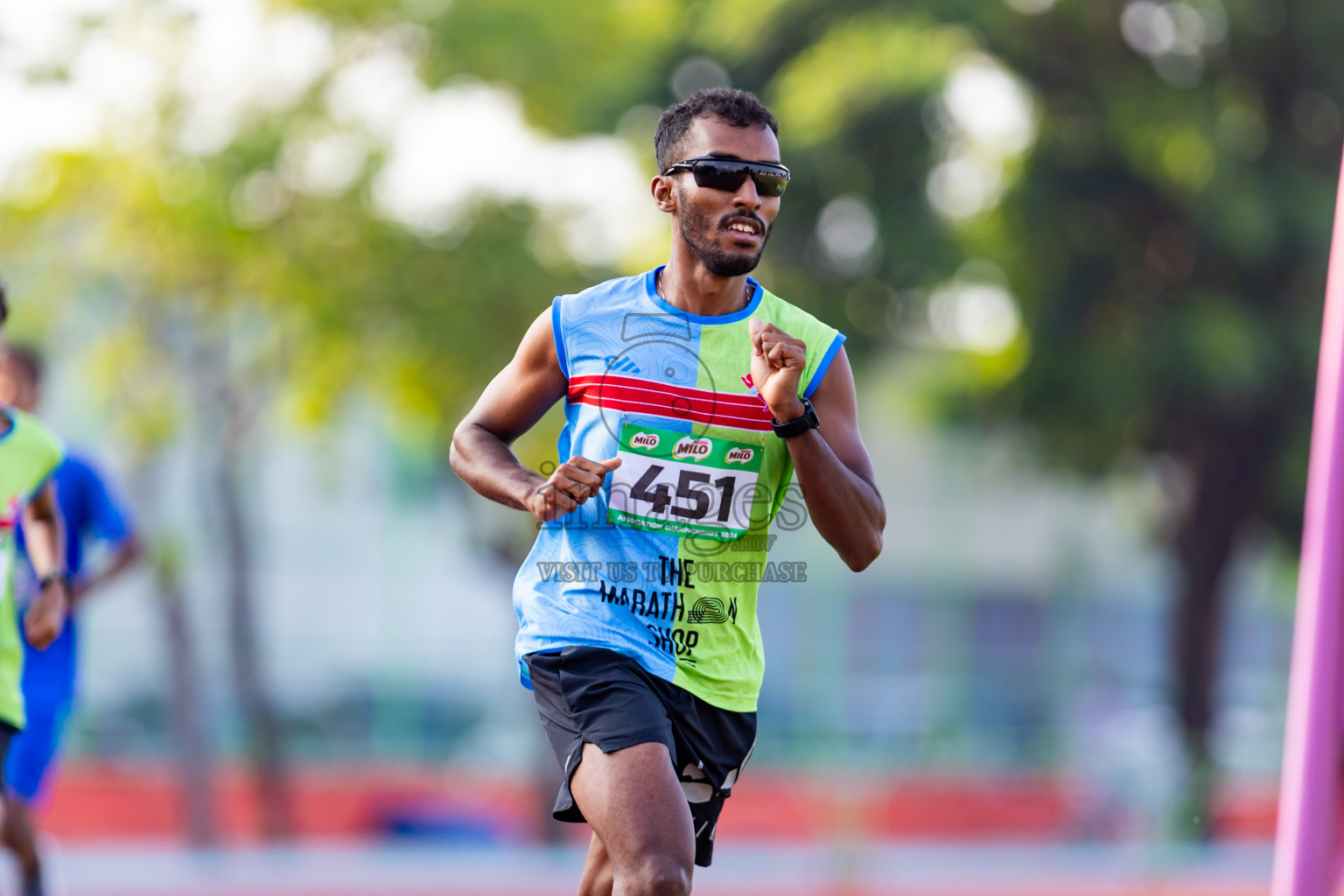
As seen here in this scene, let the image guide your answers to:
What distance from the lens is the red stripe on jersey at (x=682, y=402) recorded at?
373 cm

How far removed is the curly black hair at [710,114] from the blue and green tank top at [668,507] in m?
0.40

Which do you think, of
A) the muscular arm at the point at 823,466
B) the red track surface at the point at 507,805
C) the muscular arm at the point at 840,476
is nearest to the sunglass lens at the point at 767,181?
the muscular arm at the point at 823,466

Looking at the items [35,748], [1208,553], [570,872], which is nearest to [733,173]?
[35,748]

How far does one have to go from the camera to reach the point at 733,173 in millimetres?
3727

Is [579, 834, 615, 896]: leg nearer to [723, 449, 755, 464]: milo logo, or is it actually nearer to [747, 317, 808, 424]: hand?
[723, 449, 755, 464]: milo logo

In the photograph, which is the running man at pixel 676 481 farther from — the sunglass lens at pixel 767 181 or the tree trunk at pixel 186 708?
the tree trunk at pixel 186 708

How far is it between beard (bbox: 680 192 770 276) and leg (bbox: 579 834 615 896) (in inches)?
53.9

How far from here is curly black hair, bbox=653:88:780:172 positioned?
12.5ft

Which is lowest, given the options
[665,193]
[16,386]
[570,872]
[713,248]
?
[570,872]

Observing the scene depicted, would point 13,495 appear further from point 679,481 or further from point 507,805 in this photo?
point 507,805

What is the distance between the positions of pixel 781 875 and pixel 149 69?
8.76m

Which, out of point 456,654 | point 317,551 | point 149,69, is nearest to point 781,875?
point 149,69

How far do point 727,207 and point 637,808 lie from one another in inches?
53.7

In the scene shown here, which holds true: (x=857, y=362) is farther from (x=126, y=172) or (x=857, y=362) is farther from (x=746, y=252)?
(x=746, y=252)
